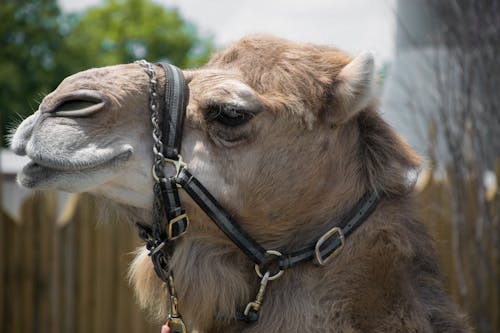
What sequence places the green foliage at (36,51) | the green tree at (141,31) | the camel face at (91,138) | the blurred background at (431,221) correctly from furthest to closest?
the green tree at (141,31) → the green foliage at (36,51) → the blurred background at (431,221) → the camel face at (91,138)

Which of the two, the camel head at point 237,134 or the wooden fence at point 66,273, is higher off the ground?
the camel head at point 237,134

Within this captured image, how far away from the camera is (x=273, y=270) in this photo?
9.91 ft

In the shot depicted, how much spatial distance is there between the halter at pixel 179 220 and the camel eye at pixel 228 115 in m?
0.13

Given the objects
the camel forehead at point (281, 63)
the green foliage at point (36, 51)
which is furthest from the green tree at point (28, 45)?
the camel forehead at point (281, 63)

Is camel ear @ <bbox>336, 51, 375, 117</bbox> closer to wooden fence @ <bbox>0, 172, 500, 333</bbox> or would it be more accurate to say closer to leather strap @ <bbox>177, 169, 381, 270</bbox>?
leather strap @ <bbox>177, 169, 381, 270</bbox>

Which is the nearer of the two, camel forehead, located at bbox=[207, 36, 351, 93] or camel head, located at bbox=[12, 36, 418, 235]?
camel head, located at bbox=[12, 36, 418, 235]

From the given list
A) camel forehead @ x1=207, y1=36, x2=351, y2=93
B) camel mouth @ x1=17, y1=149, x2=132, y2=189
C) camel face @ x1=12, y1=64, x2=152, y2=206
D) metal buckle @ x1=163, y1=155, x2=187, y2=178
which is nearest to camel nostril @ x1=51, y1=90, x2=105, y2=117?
camel face @ x1=12, y1=64, x2=152, y2=206

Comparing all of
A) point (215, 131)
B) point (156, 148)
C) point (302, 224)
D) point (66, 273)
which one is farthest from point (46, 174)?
point (66, 273)

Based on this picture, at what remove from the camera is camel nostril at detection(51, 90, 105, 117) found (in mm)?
2748

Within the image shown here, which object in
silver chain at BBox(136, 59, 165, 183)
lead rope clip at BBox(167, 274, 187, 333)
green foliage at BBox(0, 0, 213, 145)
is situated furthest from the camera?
green foliage at BBox(0, 0, 213, 145)

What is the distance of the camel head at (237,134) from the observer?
2.76 metres

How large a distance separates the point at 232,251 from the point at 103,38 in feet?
149

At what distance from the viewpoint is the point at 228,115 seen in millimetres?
2939

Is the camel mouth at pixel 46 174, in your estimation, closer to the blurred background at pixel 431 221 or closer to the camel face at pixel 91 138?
the camel face at pixel 91 138
